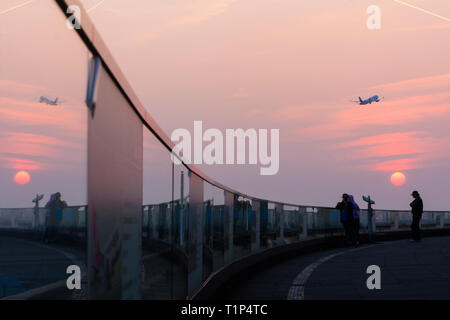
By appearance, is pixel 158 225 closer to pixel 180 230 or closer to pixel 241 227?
pixel 180 230

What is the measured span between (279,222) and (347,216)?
6.46 m

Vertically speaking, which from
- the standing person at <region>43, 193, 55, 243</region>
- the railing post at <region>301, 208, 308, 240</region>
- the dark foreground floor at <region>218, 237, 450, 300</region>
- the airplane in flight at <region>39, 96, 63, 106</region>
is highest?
the airplane in flight at <region>39, 96, 63, 106</region>

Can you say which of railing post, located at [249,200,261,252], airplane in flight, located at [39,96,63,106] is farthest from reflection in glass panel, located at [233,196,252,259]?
airplane in flight, located at [39,96,63,106]

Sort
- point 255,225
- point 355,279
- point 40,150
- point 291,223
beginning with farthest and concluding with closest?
point 291,223
point 255,225
point 355,279
point 40,150

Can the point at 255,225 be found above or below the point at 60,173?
below

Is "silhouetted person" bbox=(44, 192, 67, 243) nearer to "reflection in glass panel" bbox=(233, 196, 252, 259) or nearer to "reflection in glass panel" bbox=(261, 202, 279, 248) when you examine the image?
"reflection in glass panel" bbox=(233, 196, 252, 259)

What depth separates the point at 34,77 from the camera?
3.16 meters

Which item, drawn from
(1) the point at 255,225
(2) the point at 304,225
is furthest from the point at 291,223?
(1) the point at 255,225

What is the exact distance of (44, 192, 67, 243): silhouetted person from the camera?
334 cm

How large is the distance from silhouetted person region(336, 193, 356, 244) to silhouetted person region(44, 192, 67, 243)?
27364 millimetres

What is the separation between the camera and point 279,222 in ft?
80.7
